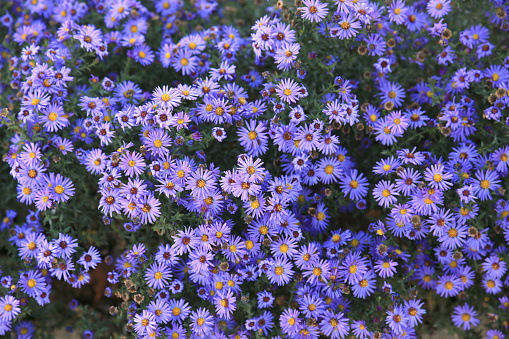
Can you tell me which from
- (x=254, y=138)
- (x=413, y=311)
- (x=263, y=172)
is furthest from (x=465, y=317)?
(x=254, y=138)

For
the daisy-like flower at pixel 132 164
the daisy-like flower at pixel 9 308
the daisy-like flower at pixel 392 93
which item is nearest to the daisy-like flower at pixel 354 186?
the daisy-like flower at pixel 392 93

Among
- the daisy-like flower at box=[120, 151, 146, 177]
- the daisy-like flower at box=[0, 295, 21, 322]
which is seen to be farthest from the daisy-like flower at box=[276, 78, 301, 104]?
the daisy-like flower at box=[0, 295, 21, 322]

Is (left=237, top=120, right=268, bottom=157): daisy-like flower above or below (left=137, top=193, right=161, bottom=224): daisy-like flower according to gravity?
above

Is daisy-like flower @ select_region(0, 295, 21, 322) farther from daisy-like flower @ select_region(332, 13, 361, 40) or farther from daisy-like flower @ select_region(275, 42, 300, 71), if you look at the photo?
daisy-like flower @ select_region(332, 13, 361, 40)

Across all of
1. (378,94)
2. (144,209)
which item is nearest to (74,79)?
(144,209)

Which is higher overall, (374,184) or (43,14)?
(43,14)

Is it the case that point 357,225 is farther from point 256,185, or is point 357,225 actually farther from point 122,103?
point 122,103

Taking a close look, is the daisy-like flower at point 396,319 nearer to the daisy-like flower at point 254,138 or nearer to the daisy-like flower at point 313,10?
the daisy-like flower at point 254,138
